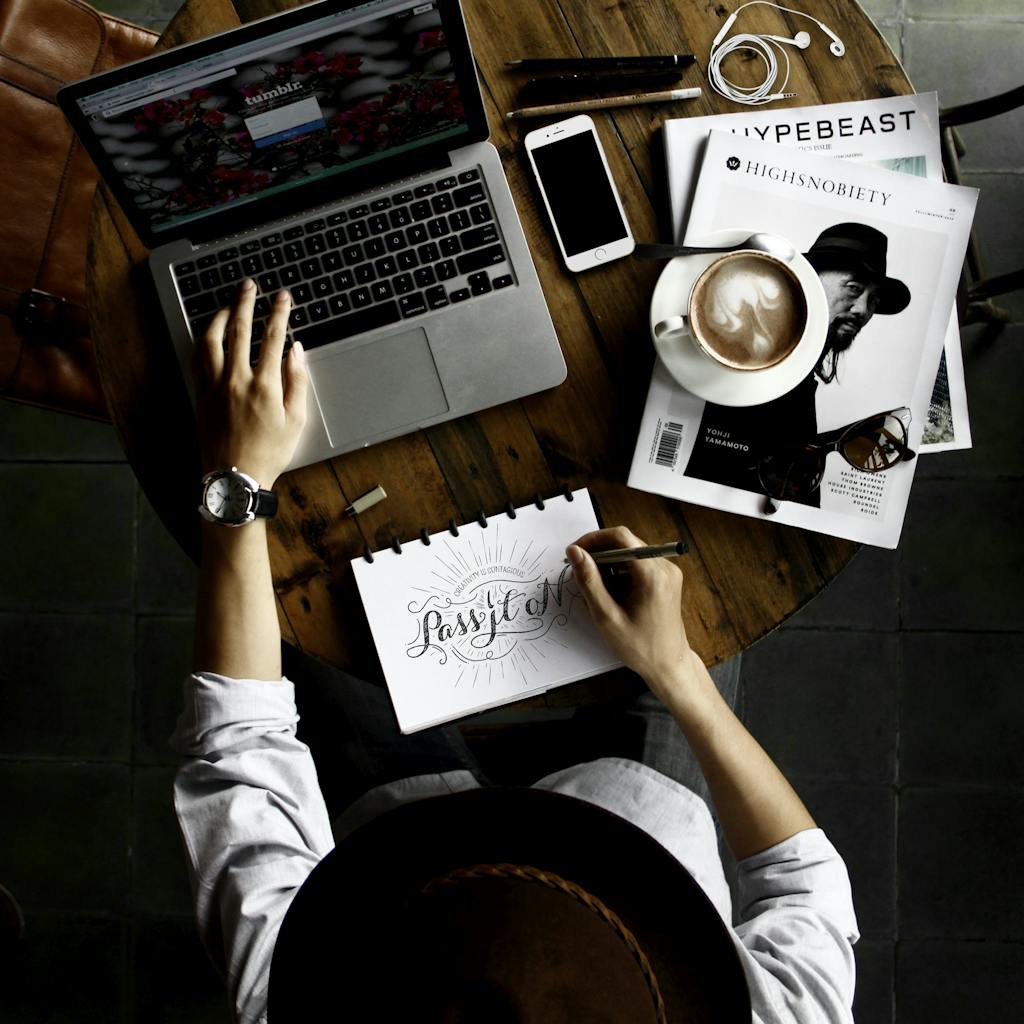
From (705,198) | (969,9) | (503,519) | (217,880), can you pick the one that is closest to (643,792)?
(503,519)

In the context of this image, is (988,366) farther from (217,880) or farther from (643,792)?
(217,880)

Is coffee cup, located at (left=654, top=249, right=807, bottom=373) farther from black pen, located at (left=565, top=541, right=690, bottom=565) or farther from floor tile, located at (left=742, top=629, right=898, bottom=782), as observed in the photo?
floor tile, located at (left=742, top=629, right=898, bottom=782)

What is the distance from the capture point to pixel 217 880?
3.08 ft

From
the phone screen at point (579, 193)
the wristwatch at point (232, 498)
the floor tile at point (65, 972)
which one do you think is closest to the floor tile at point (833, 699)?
the phone screen at point (579, 193)

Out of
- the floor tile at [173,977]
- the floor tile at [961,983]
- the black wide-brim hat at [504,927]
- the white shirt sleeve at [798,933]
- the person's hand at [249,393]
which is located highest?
the person's hand at [249,393]

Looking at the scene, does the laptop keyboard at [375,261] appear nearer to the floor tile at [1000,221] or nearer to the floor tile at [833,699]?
the floor tile at [833,699]

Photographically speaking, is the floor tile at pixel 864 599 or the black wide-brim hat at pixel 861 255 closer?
the black wide-brim hat at pixel 861 255

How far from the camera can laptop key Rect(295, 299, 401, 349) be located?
1.00 meters

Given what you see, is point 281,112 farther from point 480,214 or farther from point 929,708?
point 929,708

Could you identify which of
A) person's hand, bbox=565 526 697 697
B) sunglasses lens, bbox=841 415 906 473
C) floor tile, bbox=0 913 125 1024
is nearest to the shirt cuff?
person's hand, bbox=565 526 697 697

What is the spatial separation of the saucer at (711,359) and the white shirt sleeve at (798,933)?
478 mm

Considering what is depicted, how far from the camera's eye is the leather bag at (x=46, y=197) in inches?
48.7

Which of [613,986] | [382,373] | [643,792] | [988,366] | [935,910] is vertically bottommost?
[935,910]

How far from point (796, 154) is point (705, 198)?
11 centimetres
